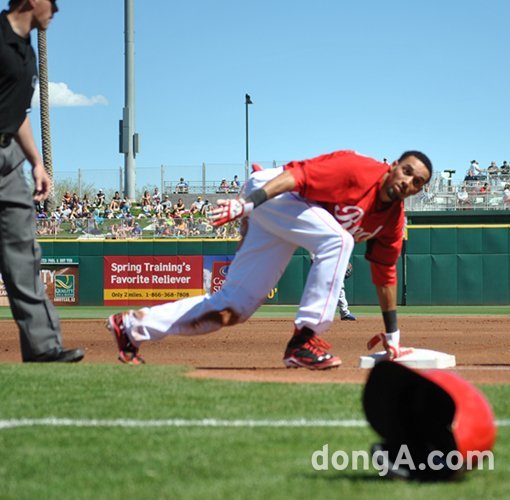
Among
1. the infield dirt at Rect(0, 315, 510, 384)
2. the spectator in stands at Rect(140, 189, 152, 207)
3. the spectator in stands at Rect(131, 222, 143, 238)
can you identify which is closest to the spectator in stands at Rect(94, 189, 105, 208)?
the spectator in stands at Rect(140, 189, 152, 207)

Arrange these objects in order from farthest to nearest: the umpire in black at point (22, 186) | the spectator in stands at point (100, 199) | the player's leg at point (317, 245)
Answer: the spectator in stands at point (100, 199)
the player's leg at point (317, 245)
the umpire in black at point (22, 186)

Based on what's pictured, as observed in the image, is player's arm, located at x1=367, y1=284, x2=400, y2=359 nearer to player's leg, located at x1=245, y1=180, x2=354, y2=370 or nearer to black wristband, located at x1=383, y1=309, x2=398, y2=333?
black wristband, located at x1=383, y1=309, x2=398, y2=333

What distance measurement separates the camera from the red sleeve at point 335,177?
19.3 feet

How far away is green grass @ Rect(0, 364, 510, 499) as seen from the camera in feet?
9.57

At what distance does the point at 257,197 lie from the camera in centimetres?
559

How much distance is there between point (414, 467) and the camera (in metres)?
3.01

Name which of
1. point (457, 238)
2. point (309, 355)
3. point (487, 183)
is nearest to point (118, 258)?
point (457, 238)

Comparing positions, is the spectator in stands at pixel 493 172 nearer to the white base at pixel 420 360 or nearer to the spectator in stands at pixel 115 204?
the spectator in stands at pixel 115 204

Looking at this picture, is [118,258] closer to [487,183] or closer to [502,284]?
[502,284]

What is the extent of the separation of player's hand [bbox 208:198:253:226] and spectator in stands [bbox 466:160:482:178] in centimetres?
2897

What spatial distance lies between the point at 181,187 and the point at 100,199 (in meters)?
2.96

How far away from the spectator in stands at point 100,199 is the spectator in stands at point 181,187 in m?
2.69

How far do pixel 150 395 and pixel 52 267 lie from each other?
21767 mm

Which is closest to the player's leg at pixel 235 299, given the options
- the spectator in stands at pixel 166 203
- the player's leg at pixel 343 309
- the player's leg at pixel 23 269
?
the player's leg at pixel 23 269
